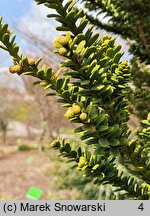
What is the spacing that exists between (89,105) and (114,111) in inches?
5.8

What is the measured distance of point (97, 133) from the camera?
1.05 meters

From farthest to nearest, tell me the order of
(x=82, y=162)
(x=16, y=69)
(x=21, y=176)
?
(x=21, y=176), (x=82, y=162), (x=16, y=69)

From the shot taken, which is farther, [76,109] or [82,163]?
[82,163]

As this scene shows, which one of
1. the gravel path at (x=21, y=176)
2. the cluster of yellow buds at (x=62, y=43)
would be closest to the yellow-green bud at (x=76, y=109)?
the cluster of yellow buds at (x=62, y=43)

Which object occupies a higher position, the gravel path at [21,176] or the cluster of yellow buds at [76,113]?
the cluster of yellow buds at [76,113]

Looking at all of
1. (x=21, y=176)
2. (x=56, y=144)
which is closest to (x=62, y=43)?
(x=56, y=144)

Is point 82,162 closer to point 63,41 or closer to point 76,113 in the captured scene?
point 76,113

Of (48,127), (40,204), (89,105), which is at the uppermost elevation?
(89,105)

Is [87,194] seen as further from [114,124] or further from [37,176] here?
[37,176]

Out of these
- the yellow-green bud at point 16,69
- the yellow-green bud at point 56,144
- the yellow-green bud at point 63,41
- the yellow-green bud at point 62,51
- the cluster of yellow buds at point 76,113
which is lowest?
the yellow-green bud at point 56,144

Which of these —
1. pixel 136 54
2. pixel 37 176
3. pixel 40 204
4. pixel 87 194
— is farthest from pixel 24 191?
pixel 40 204

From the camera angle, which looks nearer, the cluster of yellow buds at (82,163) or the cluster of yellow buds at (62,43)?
the cluster of yellow buds at (62,43)

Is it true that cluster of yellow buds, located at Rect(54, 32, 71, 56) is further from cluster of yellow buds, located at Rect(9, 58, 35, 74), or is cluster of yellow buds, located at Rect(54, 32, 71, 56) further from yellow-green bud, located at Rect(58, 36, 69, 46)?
cluster of yellow buds, located at Rect(9, 58, 35, 74)

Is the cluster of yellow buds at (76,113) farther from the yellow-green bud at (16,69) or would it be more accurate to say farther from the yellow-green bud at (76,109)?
the yellow-green bud at (16,69)
